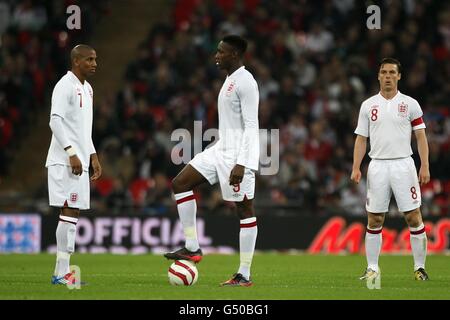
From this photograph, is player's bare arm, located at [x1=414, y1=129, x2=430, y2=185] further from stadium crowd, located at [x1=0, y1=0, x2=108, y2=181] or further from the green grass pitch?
stadium crowd, located at [x1=0, y1=0, x2=108, y2=181]

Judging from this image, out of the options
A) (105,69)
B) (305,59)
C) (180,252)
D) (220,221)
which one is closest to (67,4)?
(105,69)

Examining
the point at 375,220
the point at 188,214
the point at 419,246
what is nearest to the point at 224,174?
the point at 188,214

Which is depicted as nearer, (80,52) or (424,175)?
(80,52)

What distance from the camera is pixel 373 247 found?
12.1 metres

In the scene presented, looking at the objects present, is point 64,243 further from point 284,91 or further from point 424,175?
point 284,91

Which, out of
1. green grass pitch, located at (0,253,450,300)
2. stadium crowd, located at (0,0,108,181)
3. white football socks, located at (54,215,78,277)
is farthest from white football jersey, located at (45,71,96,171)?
stadium crowd, located at (0,0,108,181)

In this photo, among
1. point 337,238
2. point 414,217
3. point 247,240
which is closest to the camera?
point 247,240

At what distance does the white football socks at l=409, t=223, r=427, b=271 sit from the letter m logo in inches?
298

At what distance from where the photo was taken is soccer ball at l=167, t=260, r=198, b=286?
10875 mm

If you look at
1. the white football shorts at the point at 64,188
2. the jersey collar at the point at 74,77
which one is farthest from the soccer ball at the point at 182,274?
the jersey collar at the point at 74,77

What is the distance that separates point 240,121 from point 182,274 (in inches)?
66.2

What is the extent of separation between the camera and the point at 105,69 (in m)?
26.6
